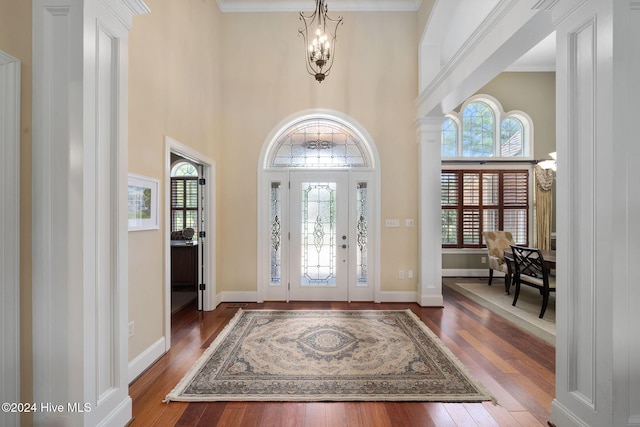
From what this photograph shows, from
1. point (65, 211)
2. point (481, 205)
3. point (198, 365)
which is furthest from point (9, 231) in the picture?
point (481, 205)

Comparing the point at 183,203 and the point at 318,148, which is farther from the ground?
the point at 318,148

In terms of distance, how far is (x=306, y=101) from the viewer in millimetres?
4645

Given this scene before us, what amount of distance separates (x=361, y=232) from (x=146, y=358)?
3.19m

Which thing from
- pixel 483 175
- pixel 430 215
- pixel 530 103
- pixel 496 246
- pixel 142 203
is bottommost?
pixel 496 246

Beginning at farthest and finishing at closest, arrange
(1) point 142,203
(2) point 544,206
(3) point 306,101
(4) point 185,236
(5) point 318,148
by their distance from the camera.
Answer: (2) point 544,206 → (4) point 185,236 → (5) point 318,148 → (3) point 306,101 → (1) point 142,203

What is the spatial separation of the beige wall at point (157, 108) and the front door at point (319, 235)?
66.4 inches

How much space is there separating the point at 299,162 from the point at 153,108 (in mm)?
2360

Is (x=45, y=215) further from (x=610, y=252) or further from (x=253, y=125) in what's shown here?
(x=253, y=125)

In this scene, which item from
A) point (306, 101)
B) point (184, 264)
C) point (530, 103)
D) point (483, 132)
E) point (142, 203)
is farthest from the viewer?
point (483, 132)

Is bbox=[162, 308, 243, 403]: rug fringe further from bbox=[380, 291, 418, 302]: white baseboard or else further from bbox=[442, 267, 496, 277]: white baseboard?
bbox=[442, 267, 496, 277]: white baseboard

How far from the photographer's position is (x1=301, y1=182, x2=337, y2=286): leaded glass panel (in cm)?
470

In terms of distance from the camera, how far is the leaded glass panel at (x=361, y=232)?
4699 mm

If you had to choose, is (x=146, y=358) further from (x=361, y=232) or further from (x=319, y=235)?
(x=361, y=232)

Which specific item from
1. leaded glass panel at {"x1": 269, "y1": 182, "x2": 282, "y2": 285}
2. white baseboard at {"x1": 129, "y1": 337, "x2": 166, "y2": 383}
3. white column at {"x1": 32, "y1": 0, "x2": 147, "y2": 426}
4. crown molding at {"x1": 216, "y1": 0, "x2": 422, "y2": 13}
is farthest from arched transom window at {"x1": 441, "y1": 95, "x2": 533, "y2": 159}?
white column at {"x1": 32, "y1": 0, "x2": 147, "y2": 426}
